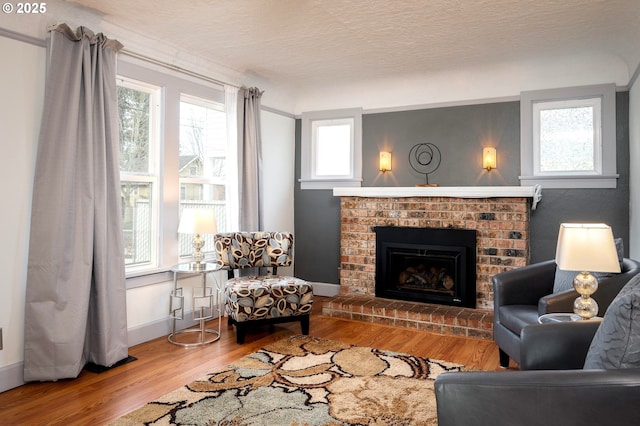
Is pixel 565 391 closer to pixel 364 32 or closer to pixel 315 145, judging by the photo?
pixel 364 32

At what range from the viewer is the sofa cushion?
4.47 feet

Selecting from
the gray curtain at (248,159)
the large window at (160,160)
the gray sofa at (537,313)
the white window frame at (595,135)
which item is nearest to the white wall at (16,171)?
the large window at (160,160)

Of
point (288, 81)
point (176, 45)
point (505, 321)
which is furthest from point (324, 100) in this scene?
point (505, 321)

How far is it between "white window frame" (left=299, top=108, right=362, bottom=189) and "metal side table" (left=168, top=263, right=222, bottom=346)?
6.02 feet

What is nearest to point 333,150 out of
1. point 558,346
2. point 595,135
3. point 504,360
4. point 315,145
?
point 315,145

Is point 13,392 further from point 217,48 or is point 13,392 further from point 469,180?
point 469,180

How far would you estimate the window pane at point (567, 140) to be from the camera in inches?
167

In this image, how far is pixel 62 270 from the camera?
9.73 feet

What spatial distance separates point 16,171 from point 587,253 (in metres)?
Answer: 3.34

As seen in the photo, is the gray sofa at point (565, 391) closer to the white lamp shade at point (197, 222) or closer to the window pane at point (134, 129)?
the white lamp shade at point (197, 222)

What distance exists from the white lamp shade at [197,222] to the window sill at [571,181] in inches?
120

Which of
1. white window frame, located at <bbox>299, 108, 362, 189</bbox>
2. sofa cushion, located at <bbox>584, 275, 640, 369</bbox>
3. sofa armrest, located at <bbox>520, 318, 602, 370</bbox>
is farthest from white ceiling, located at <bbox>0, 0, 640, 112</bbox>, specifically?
sofa cushion, located at <bbox>584, 275, 640, 369</bbox>

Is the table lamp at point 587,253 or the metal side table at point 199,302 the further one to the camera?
the metal side table at point 199,302

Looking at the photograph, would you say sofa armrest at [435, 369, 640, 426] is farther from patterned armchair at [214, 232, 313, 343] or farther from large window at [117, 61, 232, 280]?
large window at [117, 61, 232, 280]
